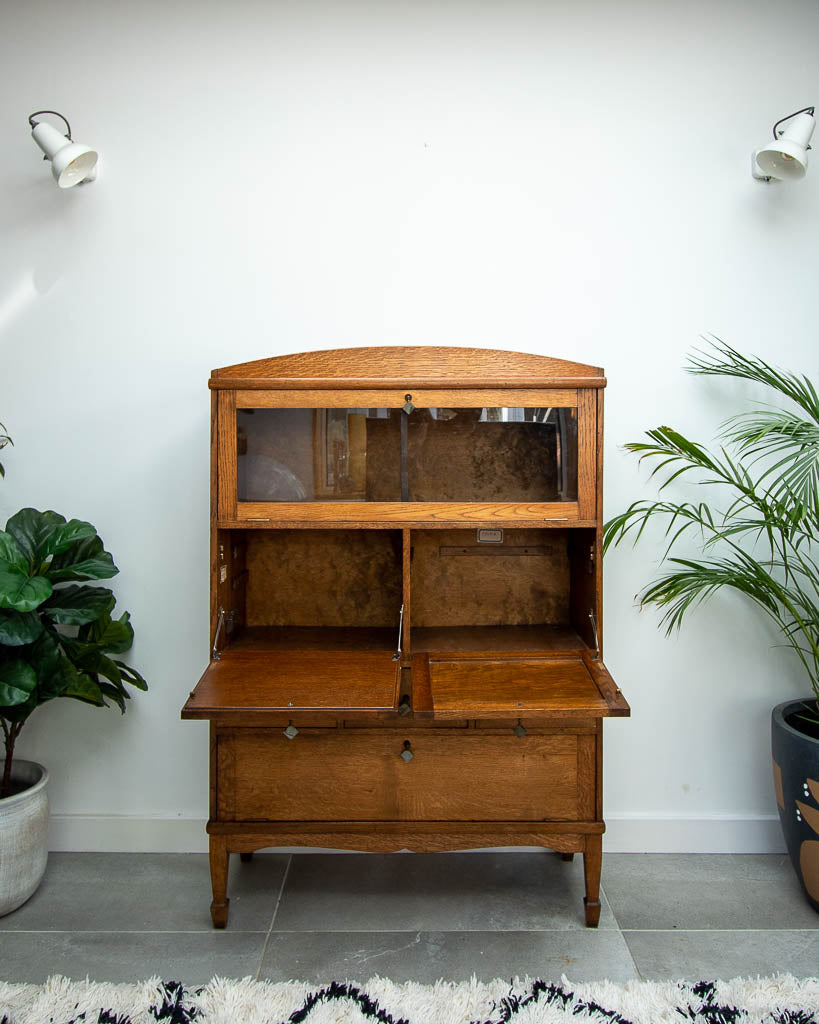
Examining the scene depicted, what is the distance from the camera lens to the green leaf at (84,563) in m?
2.18

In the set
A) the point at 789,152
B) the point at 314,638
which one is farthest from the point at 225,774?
the point at 789,152

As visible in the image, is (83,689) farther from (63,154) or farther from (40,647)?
(63,154)

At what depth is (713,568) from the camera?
2484 mm

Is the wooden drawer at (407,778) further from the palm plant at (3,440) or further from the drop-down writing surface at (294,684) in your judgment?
the palm plant at (3,440)

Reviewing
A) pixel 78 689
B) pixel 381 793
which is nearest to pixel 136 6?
pixel 78 689

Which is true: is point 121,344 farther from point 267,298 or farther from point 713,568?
point 713,568

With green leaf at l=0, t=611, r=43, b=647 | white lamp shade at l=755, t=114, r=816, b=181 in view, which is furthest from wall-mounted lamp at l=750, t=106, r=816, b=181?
green leaf at l=0, t=611, r=43, b=647

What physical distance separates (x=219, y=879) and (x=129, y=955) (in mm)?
300

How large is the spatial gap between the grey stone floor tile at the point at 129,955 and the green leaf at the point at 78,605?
3.01ft

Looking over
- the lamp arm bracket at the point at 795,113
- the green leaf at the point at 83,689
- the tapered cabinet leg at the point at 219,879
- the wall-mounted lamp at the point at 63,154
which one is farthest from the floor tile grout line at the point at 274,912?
the lamp arm bracket at the point at 795,113

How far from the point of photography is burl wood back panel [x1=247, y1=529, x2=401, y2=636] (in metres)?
2.36

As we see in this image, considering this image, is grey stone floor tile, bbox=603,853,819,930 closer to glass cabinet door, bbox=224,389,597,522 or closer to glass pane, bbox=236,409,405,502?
glass cabinet door, bbox=224,389,597,522

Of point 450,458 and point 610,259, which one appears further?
point 610,259

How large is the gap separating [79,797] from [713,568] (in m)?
2.42
